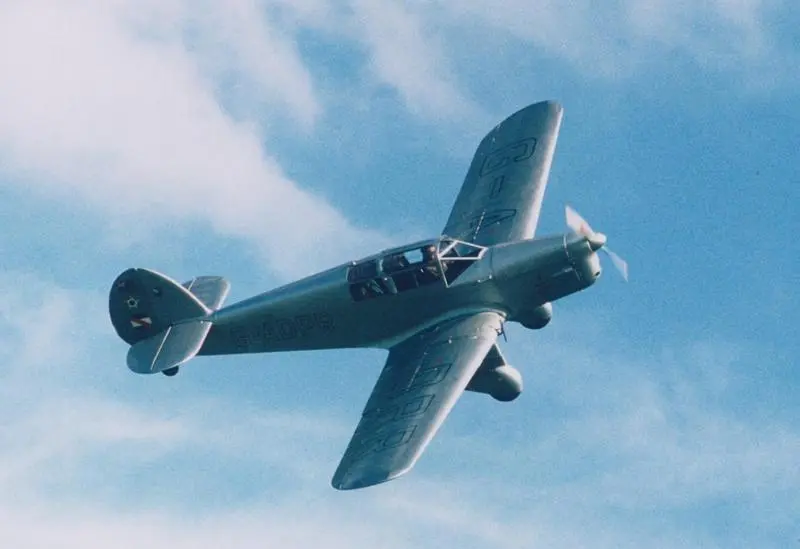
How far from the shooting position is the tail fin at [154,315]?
106 feet

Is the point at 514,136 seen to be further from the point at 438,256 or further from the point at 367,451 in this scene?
the point at 367,451

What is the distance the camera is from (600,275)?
99.3 feet

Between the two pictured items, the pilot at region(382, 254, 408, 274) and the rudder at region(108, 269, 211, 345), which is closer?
the pilot at region(382, 254, 408, 274)

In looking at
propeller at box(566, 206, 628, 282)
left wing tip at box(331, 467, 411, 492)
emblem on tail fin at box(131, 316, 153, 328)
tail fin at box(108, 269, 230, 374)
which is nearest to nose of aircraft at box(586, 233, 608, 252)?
propeller at box(566, 206, 628, 282)

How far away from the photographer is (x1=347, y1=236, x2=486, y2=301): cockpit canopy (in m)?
30.1

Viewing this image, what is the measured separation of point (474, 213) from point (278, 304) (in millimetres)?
6094

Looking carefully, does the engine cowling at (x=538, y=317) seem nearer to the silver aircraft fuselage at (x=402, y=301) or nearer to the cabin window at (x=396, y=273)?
the silver aircraft fuselage at (x=402, y=301)

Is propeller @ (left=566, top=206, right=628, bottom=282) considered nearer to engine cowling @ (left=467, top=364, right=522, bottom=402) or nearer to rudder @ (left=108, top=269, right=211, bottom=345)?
engine cowling @ (left=467, top=364, right=522, bottom=402)

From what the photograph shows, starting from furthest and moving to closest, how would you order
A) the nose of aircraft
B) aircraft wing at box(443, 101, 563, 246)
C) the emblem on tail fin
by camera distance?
the emblem on tail fin
aircraft wing at box(443, 101, 563, 246)
the nose of aircraft

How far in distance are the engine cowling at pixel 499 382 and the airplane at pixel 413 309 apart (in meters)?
0.03

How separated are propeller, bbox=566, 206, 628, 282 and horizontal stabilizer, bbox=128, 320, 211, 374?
1001 cm

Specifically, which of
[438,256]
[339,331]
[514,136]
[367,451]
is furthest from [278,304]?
[514,136]

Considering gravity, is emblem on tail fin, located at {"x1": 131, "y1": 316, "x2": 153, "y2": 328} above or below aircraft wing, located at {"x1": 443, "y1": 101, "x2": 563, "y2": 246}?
below

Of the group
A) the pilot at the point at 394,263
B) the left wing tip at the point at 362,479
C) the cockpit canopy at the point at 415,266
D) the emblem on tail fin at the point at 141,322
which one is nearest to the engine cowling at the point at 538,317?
the cockpit canopy at the point at 415,266
